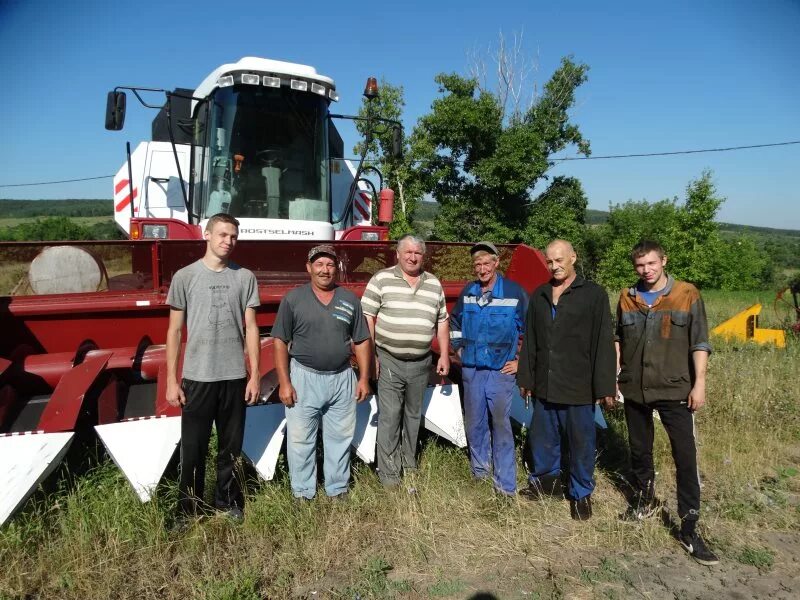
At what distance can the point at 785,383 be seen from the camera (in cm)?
593

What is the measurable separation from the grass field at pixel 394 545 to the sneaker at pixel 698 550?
1.7 inches

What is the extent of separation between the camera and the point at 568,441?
350 centimetres

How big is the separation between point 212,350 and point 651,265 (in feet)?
8.01

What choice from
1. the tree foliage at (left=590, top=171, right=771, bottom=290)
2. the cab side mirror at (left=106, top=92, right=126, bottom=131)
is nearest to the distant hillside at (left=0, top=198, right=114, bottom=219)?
the tree foliage at (left=590, top=171, right=771, bottom=290)

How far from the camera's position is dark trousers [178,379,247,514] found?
3062mm

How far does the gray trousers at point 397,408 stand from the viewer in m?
3.62

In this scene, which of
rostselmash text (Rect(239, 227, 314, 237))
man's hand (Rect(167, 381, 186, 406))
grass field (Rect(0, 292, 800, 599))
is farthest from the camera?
rostselmash text (Rect(239, 227, 314, 237))

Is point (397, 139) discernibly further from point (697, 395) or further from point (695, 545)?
point (695, 545)

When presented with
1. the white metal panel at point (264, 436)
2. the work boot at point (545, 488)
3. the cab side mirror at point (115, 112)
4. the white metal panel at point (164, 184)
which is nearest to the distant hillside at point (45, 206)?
the white metal panel at point (164, 184)

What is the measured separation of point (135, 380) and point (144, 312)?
0.56 metres

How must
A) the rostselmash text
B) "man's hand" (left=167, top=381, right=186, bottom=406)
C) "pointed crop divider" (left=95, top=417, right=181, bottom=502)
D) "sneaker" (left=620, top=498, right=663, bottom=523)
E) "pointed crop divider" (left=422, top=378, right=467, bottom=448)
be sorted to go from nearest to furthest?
"man's hand" (left=167, top=381, right=186, bottom=406) → "pointed crop divider" (left=95, top=417, right=181, bottom=502) → "sneaker" (left=620, top=498, right=663, bottom=523) → "pointed crop divider" (left=422, top=378, right=467, bottom=448) → the rostselmash text

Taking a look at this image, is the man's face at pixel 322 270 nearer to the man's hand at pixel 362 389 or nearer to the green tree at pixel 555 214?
the man's hand at pixel 362 389

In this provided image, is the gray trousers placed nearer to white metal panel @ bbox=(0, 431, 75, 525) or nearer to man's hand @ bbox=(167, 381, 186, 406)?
man's hand @ bbox=(167, 381, 186, 406)

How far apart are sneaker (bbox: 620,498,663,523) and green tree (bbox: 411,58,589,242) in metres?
17.4
